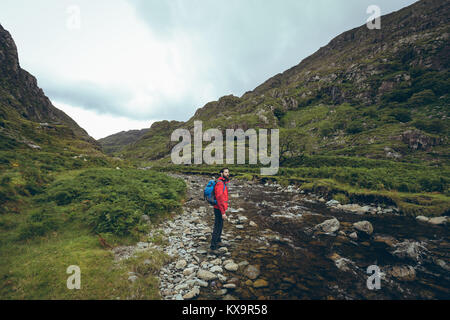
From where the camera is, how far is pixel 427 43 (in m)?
74.4

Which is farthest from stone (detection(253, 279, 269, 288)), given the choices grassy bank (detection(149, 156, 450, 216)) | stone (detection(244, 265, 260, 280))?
grassy bank (detection(149, 156, 450, 216))

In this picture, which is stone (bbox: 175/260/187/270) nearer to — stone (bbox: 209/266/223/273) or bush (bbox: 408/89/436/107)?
stone (bbox: 209/266/223/273)

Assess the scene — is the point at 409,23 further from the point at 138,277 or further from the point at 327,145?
the point at 138,277

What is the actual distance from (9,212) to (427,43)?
434 feet

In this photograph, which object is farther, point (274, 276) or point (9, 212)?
point (9, 212)

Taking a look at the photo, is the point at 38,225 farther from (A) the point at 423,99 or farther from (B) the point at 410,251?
(A) the point at 423,99

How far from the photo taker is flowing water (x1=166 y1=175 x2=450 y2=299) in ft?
19.6

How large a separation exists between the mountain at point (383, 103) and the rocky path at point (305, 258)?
104 feet

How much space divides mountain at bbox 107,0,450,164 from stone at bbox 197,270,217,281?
40044mm

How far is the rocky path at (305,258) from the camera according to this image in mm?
5941

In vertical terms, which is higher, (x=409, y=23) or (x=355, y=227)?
(x=409, y=23)
